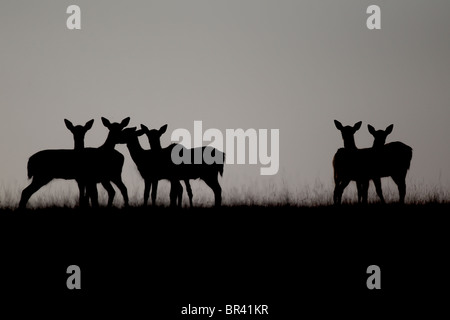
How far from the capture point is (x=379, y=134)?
16.7 m

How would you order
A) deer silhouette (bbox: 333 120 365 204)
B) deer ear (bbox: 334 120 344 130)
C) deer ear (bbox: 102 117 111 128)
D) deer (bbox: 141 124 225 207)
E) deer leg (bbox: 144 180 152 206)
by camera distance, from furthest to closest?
deer ear (bbox: 334 120 344 130)
deer silhouette (bbox: 333 120 365 204)
deer (bbox: 141 124 225 207)
deer ear (bbox: 102 117 111 128)
deer leg (bbox: 144 180 152 206)

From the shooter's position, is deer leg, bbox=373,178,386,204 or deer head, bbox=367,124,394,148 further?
deer head, bbox=367,124,394,148

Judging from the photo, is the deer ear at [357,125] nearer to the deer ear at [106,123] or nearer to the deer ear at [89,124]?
the deer ear at [106,123]

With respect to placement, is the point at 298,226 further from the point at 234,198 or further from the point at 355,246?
the point at 234,198

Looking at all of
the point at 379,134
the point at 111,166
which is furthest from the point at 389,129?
the point at 111,166

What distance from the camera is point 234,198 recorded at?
551 inches

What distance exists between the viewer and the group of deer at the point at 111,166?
48.6 ft

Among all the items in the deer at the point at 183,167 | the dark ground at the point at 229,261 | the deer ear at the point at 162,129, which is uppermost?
the deer ear at the point at 162,129

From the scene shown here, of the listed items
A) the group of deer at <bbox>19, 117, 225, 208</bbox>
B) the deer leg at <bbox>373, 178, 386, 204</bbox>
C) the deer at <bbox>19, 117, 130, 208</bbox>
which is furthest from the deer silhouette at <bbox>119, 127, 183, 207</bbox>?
the deer leg at <bbox>373, 178, 386, 204</bbox>

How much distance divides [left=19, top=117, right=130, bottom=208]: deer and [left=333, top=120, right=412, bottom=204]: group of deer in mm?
4934

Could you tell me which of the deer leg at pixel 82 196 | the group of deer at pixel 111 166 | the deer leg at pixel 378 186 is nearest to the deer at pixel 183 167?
the group of deer at pixel 111 166

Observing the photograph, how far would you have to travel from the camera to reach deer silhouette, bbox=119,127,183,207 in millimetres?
15789

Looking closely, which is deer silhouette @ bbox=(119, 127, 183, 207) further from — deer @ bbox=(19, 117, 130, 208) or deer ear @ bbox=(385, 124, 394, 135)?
deer ear @ bbox=(385, 124, 394, 135)

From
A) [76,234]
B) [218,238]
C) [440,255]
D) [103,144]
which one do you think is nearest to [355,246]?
[440,255]
